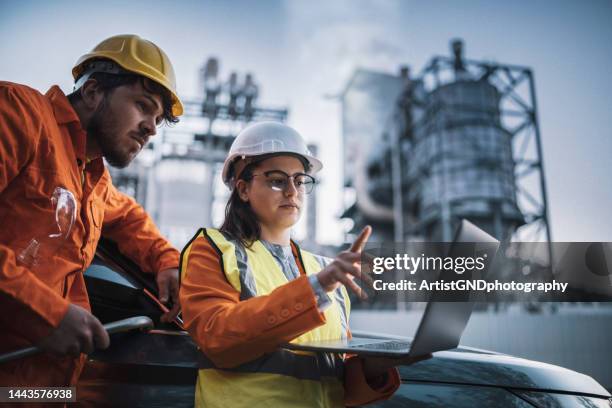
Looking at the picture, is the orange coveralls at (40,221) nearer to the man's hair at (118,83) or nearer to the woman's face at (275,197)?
the man's hair at (118,83)

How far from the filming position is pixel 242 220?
1634 millimetres

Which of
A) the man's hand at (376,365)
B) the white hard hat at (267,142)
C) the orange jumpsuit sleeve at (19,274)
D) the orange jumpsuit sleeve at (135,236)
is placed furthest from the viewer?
the orange jumpsuit sleeve at (135,236)

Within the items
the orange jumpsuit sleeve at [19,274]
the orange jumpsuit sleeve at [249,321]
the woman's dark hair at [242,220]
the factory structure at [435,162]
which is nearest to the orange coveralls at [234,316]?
the orange jumpsuit sleeve at [249,321]

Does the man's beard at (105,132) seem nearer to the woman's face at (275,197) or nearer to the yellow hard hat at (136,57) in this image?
the yellow hard hat at (136,57)

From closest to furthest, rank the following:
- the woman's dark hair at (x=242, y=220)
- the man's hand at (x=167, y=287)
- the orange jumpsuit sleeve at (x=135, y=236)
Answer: the woman's dark hair at (x=242, y=220), the man's hand at (x=167, y=287), the orange jumpsuit sleeve at (x=135, y=236)

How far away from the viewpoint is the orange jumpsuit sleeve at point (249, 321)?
3.74 ft

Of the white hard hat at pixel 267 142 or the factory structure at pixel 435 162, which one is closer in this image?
the white hard hat at pixel 267 142

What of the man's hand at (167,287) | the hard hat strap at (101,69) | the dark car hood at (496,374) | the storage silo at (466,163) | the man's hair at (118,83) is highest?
the storage silo at (466,163)

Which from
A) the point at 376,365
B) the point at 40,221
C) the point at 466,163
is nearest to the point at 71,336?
the point at 40,221

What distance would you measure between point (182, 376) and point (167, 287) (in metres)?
0.36

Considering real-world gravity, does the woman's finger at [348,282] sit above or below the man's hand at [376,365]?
above

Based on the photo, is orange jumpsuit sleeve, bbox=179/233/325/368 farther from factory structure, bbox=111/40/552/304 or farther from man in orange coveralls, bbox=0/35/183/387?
→ factory structure, bbox=111/40/552/304

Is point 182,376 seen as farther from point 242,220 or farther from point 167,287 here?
point 242,220

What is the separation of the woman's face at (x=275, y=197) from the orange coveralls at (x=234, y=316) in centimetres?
30
